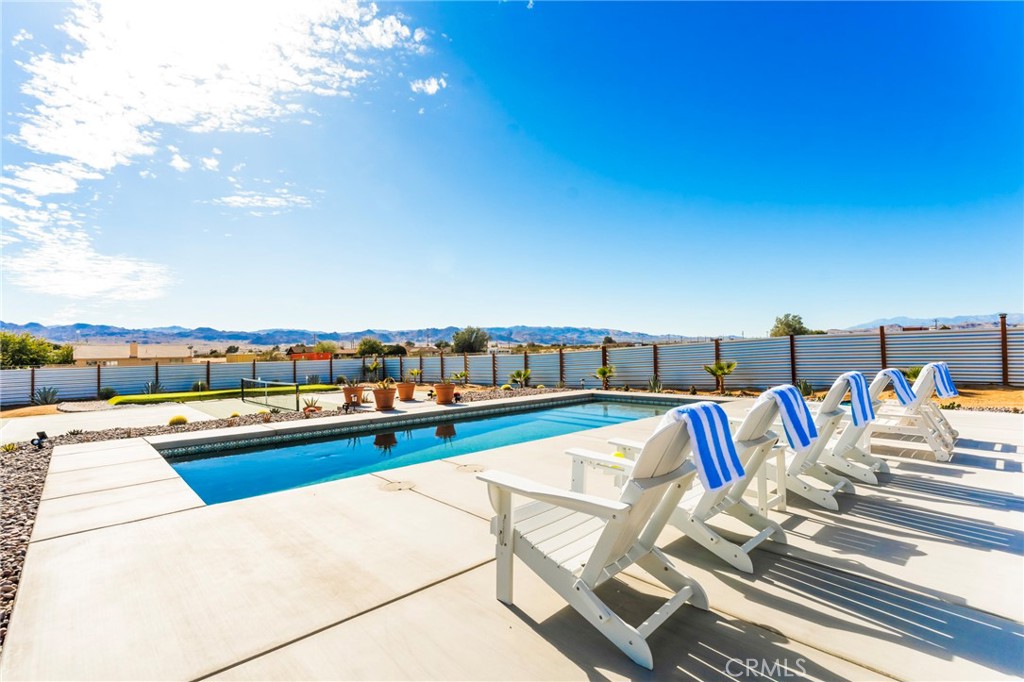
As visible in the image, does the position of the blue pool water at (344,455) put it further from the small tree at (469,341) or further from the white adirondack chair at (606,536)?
the small tree at (469,341)

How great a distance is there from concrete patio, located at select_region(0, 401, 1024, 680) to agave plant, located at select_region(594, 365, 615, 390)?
1089 centimetres

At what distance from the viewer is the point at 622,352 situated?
15391mm

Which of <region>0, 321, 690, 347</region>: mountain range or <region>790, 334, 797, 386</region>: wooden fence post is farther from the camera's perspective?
<region>0, 321, 690, 347</region>: mountain range

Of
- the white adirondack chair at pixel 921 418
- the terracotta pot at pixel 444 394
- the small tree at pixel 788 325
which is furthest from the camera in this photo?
the small tree at pixel 788 325

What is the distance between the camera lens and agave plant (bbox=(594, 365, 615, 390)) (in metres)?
14.6

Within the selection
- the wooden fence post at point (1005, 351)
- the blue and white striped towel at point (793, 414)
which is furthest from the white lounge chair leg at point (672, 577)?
the wooden fence post at point (1005, 351)

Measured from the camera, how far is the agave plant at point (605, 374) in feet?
47.9

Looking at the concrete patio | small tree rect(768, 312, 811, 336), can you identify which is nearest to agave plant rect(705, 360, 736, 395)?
the concrete patio

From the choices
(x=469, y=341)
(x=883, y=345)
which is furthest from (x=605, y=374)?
(x=469, y=341)

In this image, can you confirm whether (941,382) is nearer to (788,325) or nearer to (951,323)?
(788,325)

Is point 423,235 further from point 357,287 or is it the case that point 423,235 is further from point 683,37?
point 357,287

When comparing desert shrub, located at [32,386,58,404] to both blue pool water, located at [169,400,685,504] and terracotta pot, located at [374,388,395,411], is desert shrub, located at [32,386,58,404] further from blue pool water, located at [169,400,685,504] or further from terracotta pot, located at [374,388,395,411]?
blue pool water, located at [169,400,685,504]

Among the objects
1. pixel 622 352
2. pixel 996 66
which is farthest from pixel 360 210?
pixel 996 66

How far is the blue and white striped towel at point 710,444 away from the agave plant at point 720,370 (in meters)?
12.1
